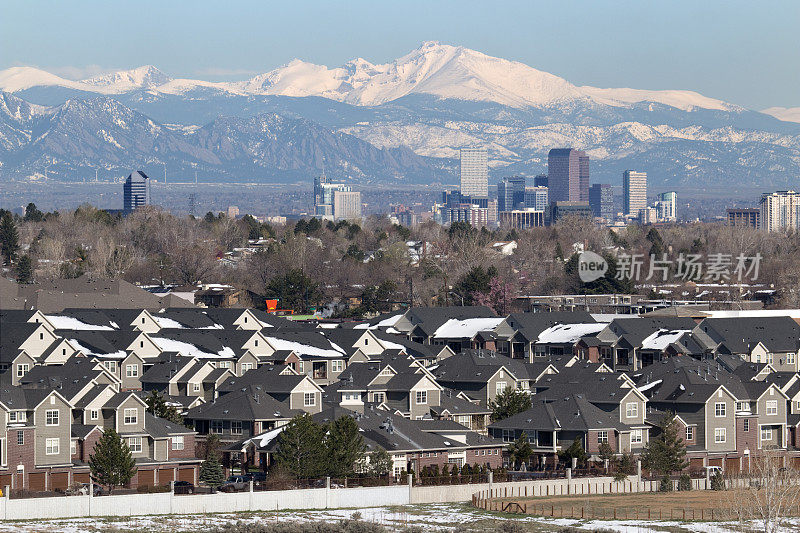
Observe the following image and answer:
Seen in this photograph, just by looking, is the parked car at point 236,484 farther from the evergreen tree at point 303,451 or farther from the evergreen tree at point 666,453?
the evergreen tree at point 666,453

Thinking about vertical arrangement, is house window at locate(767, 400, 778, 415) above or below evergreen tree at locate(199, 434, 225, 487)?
above

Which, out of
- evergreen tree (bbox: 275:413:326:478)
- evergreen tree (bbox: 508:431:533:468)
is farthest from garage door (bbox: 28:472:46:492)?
evergreen tree (bbox: 508:431:533:468)

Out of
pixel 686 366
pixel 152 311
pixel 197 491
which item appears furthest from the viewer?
pixel 152 311

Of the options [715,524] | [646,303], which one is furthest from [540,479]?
[646,303]

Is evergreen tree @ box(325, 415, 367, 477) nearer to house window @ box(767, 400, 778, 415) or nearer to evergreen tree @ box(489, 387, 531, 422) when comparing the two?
evergreen tree @ box(489, 387, 531, 422)

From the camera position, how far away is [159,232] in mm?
193500

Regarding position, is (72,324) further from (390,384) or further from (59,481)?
(59,481)

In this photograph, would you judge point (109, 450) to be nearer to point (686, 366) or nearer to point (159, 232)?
point (686, 366)

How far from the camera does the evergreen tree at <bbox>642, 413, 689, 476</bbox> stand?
70.4 m

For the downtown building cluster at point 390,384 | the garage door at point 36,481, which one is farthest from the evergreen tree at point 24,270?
the garage door at point 36,481

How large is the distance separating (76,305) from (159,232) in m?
78.6

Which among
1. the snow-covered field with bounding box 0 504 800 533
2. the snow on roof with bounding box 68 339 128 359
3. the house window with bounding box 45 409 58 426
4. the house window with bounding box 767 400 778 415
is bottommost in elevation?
the snow-covered field with bounding box 0 504 800 533

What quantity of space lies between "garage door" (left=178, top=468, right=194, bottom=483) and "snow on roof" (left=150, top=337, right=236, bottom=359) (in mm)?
26655

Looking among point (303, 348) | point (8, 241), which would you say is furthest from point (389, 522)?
point (8, 241)
